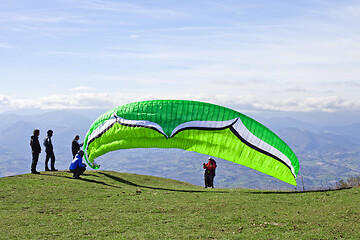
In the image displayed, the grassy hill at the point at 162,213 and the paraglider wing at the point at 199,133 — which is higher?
the paraglider wing at the point at 199,133

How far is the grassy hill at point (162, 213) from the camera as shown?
10.6 m

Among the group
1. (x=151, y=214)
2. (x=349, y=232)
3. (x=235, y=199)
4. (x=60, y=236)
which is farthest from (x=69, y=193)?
(x=349, y=232)

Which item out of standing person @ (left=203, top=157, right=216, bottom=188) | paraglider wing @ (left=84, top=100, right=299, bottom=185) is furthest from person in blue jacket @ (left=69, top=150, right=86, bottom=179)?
standing person @ (left=203, top=157, right=216, bottom=188)

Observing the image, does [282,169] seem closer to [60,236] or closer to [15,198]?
[60,236]

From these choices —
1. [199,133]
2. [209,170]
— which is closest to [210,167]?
[209,170]

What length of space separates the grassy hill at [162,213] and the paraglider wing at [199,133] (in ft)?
6.75

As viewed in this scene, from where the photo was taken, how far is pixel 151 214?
43.2ft

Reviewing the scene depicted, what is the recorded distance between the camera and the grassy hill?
34.6 ft

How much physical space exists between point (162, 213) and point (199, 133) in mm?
7283

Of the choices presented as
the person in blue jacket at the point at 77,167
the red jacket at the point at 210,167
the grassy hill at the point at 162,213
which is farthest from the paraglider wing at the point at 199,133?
the red jacket at the point at 210,167

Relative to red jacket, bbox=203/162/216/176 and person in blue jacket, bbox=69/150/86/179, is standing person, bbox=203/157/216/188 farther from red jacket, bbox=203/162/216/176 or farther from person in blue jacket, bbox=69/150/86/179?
person in blue jacket, bbox=69/150/86/179

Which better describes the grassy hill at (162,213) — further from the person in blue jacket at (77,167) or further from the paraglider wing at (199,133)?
the paraglider wing at (199,133)

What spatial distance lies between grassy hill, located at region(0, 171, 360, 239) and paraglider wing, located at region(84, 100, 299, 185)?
81.0 inches

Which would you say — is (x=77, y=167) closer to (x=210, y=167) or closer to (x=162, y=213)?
(x=210, y=167)
